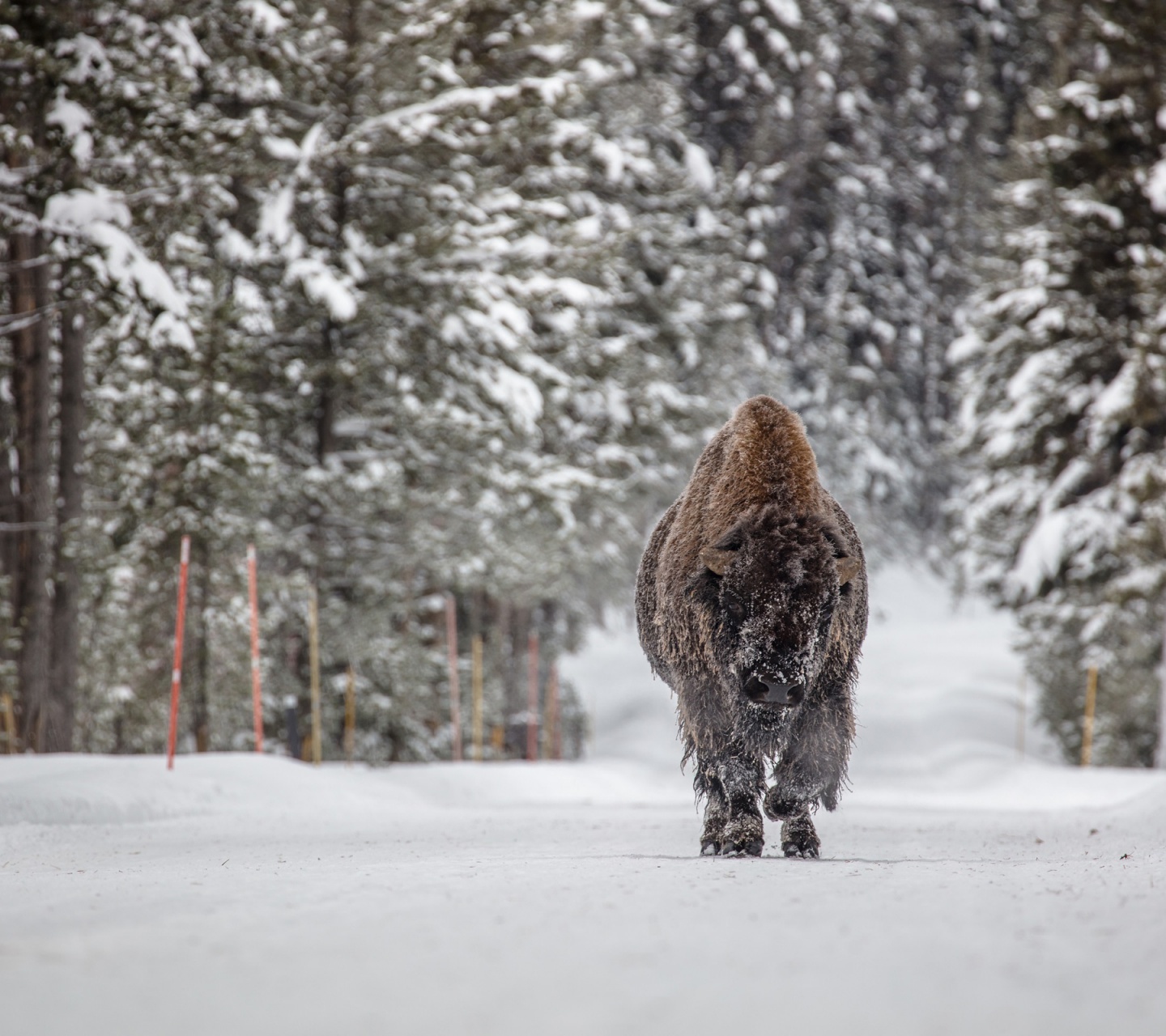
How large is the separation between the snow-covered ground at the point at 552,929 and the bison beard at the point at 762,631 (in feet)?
1.81

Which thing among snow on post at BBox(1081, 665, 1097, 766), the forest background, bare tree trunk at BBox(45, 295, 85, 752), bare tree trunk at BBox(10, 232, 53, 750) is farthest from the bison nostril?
snow on post at BBox(1081, 665, 1097, 766)

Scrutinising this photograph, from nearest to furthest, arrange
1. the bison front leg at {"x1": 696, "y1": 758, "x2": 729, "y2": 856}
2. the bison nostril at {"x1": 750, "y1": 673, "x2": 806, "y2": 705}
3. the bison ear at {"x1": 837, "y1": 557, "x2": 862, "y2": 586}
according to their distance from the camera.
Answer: the bison nostril at {"x1": 750, "y1": 673, "x2": 806, "y2": 705}
the bison ear at {"x1": 837, "y1": 557, "x2": 862, "y2": 586}
the bison front leg at {"x1": 696, "y1": 758, "x2": 729, "y2": 856}

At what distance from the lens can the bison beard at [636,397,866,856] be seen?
5.55m

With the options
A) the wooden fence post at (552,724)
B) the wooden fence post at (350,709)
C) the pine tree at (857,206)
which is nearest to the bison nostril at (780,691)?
the wooden fence post at (350,709)

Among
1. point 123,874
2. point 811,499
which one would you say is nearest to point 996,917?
point 811,499

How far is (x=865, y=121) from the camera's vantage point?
57.8m

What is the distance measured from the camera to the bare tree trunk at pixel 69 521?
43.3ft

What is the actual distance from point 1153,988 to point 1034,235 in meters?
22.0

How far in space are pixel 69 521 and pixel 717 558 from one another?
936cm

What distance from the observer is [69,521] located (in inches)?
525

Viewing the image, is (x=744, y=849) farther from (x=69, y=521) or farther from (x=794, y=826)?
(x=69, y=521)

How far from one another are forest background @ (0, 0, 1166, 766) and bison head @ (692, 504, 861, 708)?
8.09 meters

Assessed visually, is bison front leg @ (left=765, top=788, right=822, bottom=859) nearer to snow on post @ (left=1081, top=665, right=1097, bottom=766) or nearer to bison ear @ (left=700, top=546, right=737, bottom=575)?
→ bison ear @ (left=700, top=546, right=737, bottom=575)

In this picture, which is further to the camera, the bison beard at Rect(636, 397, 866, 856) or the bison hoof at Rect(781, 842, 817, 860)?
the bison hoof at Rect(781, 842, 817, 860)
